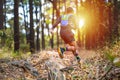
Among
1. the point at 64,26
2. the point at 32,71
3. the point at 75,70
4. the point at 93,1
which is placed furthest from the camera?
the point at 93,1

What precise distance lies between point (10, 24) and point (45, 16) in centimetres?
609

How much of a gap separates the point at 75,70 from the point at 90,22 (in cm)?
1472

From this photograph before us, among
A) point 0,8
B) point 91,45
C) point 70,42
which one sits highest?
point 0,8

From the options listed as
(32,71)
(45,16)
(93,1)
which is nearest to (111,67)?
(32,71)

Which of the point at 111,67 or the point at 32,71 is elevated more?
the point at 111,67

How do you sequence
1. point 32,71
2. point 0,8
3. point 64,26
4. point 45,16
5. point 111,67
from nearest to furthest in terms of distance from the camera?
point 111,67 → point 32,71 → point 64,26 → point 0,8 → point 45,16

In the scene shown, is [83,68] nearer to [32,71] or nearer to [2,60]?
[32,71]

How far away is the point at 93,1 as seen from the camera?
22062 millimetres

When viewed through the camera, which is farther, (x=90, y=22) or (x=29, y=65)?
(x=90, y=22)

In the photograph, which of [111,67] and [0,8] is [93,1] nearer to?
[0,8]

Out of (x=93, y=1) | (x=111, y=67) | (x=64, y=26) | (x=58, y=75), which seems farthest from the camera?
(x=93, y=1)

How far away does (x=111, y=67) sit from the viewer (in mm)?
6301

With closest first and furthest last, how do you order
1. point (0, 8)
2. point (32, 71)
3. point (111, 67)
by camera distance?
point (111, 67), point (32, 71), point (0, 8)

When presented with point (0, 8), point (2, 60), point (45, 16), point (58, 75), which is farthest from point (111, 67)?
point (45, 16)
